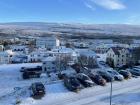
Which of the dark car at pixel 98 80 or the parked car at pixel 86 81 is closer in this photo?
the parked car at pixel 86 81

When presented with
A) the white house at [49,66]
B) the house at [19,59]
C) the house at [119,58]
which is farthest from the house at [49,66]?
the house at [19,59]

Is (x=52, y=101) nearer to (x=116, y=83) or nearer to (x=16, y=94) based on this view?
(x=16, y=94)

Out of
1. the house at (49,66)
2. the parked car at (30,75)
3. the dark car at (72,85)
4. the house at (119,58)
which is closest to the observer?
the dark car at (72,85)

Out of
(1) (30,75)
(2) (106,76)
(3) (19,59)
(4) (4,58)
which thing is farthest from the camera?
(3) (19,59)

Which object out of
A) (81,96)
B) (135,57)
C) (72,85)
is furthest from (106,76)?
(135,57)

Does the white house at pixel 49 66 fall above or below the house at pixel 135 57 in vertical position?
below

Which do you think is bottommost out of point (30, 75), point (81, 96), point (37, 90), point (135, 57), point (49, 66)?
point (30, 75)

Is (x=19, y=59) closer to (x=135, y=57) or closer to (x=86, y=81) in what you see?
(x=135, y=57)

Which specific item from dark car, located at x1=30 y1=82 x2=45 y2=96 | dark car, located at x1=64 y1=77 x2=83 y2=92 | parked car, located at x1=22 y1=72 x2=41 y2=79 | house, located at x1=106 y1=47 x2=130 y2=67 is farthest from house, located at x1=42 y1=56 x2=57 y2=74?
dark car, located at x1=30 y1=82 x2=45 y2=96

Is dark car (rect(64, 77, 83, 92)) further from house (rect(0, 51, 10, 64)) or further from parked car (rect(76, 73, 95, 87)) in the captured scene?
house (rect(0, 51, 10, 64))

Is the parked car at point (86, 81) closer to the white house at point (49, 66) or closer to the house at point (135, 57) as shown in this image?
the white house at point (49, 66)

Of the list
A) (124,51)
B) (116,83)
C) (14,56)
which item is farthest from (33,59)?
(116,83)
